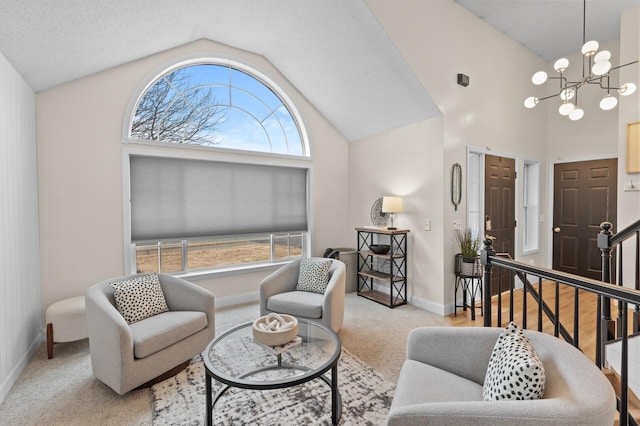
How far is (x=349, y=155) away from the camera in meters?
5.23

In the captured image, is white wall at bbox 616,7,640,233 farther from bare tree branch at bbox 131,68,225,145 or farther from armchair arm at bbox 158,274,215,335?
bare tree branch at bbox 131,68,225,145

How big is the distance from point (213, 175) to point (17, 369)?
2.59 metres

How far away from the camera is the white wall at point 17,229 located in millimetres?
2307

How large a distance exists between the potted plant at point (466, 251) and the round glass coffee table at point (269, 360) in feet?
7.32

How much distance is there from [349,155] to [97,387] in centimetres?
431

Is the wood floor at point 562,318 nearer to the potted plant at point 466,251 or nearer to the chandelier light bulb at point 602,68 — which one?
the potted plant at point 466,251

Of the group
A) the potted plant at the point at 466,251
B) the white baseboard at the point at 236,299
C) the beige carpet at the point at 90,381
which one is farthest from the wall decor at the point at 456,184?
the white baseboard at the point at 236,299

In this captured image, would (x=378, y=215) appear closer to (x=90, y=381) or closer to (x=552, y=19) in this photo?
(x=552, y=19)

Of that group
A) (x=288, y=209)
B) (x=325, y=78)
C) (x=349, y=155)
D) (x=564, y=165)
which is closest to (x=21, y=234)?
(x=288, y=209)

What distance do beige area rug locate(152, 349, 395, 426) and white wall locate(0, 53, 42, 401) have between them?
121cm

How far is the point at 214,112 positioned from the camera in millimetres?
4156

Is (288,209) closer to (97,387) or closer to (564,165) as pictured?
(97,387)

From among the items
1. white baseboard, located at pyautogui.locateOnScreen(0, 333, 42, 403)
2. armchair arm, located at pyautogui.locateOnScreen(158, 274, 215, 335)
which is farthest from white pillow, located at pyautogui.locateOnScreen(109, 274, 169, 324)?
white baseboard, located at pyautogui.locateOnScreen(0, 333, 42, 403)

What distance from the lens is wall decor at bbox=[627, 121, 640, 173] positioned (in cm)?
375
